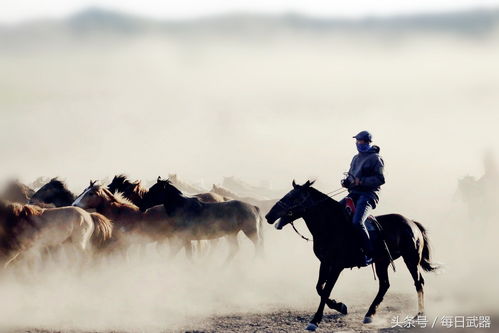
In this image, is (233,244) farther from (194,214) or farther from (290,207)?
(290,207)

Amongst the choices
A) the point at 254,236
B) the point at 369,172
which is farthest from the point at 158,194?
the point at 369,172

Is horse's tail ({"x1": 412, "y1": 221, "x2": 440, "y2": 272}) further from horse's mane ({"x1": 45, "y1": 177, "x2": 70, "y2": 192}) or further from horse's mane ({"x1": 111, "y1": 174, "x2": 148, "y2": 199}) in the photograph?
horse's mane ({"x1": 45, "y1": 177, "x2": 70, "y2": 192})

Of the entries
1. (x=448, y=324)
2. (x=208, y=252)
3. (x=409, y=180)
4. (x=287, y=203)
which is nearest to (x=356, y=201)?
(x=287, y=203)

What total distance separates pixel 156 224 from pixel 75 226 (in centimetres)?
320

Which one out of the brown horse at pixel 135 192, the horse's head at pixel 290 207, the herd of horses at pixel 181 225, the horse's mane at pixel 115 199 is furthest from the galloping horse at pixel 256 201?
the horse's head at pixel 290 207

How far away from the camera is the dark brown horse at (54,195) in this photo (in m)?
19.7

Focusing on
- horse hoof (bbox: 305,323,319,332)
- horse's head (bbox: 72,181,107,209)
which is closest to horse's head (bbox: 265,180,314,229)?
horse hoof (bbox: 305,323,319,332)

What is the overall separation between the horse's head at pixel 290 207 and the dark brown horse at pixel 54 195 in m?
9.27

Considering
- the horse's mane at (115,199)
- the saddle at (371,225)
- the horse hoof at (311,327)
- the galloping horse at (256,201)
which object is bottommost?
the horse hoof at (311,327)

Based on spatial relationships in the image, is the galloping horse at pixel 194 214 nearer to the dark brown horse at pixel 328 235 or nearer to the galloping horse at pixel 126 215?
the galloping horse at pixel 126 215

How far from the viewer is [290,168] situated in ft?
253

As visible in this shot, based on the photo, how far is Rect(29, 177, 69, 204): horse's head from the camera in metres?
19.6

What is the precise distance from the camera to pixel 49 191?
65.5ft

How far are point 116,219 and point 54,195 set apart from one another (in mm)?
3049
